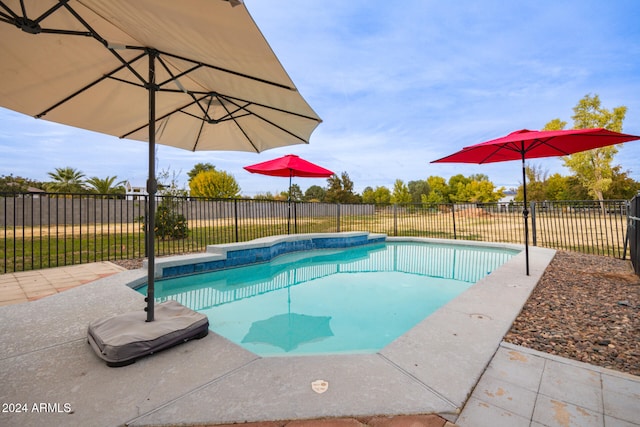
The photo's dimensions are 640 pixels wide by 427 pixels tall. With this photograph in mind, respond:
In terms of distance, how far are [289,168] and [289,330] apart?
468 centimetres

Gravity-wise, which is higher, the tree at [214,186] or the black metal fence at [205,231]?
the tree at [214,186]

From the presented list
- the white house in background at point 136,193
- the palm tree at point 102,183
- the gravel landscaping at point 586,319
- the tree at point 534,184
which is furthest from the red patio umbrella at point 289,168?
the tree at point 534,184

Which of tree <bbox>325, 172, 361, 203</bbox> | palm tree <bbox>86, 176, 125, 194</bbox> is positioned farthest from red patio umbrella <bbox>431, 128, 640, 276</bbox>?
palm tree <bbox>86, 176, 125, 194</bbox>

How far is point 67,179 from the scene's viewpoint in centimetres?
2838

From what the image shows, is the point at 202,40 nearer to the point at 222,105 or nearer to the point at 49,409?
the point at 222,105

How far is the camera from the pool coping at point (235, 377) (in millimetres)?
1351

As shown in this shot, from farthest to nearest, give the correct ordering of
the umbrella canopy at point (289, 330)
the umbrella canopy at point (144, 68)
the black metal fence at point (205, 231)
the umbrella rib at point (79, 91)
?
the black metal fence at point (205, 231) < the umbrella canopy at point (289, 330) < the umbrella rib at point (79, 91) < the umbrella canopy at point (144, 68)

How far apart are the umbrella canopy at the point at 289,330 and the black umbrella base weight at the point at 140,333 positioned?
709 mm

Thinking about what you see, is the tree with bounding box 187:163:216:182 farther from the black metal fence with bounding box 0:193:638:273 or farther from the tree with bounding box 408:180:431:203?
the tree with bounding box 408:180:431:203

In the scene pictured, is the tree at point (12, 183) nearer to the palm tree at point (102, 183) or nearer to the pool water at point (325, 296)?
the palm tree at point (102, 183)

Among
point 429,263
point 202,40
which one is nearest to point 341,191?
point 429,263

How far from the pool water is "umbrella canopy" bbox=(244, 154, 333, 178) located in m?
2.25

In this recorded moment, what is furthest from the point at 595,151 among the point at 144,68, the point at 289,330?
the point at 144,68

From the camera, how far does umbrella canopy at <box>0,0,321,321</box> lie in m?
1.53
